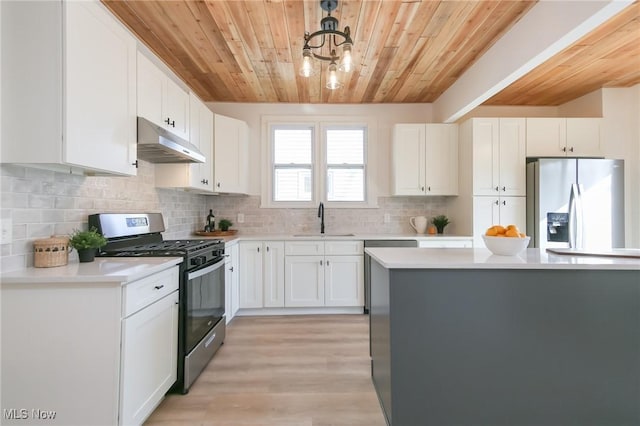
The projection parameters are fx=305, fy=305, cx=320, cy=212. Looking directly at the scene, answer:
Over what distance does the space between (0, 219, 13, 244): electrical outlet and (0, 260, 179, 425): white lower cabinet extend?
0.81 ft

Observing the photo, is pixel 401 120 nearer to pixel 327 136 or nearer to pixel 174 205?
pixel 327 136

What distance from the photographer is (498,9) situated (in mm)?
2164

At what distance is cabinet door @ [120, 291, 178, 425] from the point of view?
151 cm

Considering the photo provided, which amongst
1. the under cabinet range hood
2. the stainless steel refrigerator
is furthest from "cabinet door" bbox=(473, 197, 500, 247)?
the under cabinet range hood

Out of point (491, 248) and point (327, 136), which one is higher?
point (327, 136)

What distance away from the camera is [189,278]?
208cm

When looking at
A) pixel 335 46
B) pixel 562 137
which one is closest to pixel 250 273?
pixel 335 46

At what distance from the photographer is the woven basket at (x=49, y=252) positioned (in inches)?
64.0

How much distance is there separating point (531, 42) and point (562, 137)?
1775mm

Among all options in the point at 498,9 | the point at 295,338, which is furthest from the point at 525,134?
the point at 295,338

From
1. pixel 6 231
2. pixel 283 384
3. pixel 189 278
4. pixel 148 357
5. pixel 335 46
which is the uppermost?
pixel 335 46

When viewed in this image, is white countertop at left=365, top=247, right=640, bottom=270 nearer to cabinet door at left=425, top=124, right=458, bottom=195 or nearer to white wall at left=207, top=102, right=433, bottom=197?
cabinet door at left=425, top=124, right=458, bottom=195

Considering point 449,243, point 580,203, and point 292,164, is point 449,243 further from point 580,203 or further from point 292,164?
point 292,164

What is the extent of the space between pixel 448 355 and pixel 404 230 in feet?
8.79
